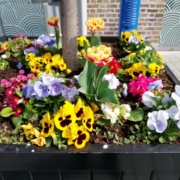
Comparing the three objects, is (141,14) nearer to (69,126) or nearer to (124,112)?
(124,112)

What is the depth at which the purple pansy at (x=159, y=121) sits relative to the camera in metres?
0.87

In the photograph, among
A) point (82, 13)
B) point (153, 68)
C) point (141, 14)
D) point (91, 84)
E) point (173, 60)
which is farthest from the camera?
point (173, 60)

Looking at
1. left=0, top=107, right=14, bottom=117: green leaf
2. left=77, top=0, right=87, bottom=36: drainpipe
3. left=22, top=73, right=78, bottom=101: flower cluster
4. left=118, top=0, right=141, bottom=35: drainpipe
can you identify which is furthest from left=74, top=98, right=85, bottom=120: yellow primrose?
left=77, top=0, right=87, bottom=36: drainpipe

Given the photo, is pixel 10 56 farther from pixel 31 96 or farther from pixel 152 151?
pixel 152 151

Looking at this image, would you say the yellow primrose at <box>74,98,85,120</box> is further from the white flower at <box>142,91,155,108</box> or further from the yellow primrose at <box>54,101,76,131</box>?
the white flower at <box>142,91,155,108</box>

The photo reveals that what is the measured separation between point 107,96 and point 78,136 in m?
0.20

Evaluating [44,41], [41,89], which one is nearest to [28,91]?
[41,89]

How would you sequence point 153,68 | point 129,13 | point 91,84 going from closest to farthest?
point 91,84
point 153,68
point 129,13

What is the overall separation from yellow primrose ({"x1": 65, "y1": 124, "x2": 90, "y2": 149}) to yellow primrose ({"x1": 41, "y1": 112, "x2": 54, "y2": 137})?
0.19 ft

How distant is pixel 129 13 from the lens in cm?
153

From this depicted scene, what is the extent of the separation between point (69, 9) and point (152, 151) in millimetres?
801

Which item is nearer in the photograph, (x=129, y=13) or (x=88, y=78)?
(x=88, y=78)

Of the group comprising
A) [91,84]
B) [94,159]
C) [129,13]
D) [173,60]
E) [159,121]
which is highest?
[129,13]

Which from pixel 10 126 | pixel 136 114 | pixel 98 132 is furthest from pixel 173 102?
pixel 10 126
